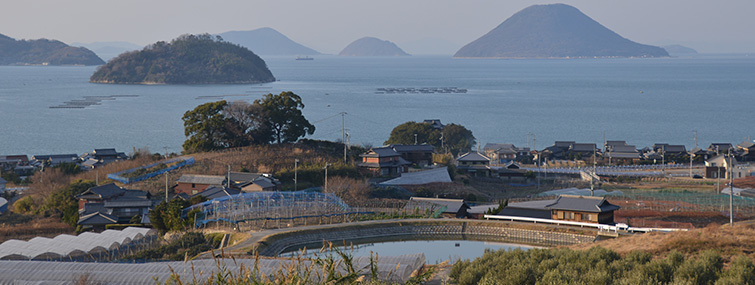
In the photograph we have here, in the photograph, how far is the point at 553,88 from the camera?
342 ft

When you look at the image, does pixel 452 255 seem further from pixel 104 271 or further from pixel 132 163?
pixel 132 163

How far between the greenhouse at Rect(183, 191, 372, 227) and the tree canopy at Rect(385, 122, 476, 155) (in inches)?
701

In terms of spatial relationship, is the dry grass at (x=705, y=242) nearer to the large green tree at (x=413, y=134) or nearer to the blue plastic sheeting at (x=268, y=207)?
the blue plastic sheeting at (x=268, y=207)

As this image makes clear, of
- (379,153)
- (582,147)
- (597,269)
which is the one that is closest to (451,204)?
(379,153)

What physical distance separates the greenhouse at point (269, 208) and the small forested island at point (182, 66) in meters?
89.6

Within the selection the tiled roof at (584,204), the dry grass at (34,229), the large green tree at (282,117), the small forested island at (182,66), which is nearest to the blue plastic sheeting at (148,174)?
the large green tree at (282,117)

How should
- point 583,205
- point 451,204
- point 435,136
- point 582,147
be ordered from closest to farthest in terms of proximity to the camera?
1. point 583,205
2. point 451,204
3. point 435,136
4. point 582,147

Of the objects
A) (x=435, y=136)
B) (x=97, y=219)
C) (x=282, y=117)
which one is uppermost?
(x=282, y=117)

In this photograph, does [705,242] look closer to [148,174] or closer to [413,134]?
[148,174]

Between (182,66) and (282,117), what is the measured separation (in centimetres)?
8504

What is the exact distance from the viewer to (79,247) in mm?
15625

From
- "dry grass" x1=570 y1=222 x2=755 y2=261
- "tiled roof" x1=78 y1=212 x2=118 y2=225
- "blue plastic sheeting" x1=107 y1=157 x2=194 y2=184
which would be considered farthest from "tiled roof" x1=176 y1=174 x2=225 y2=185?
"dry grass" x1=570 y1=222 x2=755 y2=261

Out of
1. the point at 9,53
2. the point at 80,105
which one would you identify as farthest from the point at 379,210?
the point at 9,53

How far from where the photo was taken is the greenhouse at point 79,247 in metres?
14.9
